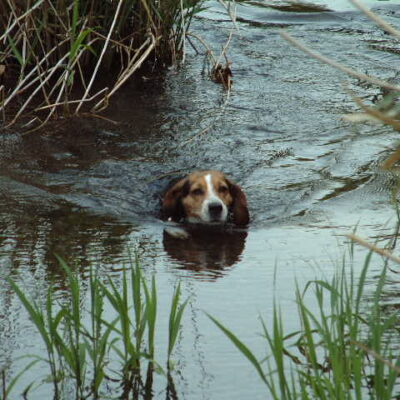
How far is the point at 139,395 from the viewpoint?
3453 mm

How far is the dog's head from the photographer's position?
655 cm

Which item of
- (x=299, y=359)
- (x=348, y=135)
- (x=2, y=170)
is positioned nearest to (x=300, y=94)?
(x=348, y=135)

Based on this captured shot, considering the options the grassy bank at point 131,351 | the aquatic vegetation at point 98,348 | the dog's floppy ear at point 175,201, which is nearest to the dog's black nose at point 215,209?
the dog's floppy ear at point 175,201

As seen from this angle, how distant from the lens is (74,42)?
7500 millimetres

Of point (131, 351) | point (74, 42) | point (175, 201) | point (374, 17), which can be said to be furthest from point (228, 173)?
point (374, 17)

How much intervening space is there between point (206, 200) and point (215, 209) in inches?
3.8

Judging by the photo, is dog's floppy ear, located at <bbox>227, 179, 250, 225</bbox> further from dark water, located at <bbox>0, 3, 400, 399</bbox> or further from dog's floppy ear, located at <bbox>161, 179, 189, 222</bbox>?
dog's floppy ear, located at <bbox>161, 179, 189, 222</bbox>

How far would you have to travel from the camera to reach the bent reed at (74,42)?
774cm

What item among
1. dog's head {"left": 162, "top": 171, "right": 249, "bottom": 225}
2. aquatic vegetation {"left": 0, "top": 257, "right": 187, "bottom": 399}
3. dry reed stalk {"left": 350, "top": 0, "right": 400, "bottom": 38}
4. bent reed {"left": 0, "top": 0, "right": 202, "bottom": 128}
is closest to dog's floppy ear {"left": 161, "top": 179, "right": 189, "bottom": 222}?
dog's head {"left": 162, "top": 171, "right": 249, "bottom": 225}

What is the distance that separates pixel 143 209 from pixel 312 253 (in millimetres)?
1935

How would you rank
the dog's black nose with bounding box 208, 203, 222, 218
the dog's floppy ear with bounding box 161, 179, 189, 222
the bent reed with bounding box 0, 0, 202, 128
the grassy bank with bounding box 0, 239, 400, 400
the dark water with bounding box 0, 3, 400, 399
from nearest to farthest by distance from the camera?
the grassy bank with bounding box 0, 239, 400, 400 < the dark water with bounding box 0, 3, 400, 399 < the dog's black nose with bounding box 208, 203, 222, 218 < the dog's floppy ear with bounding box 161, 179, 189, 222 < the bent reed with bounding box 0, 0, 202, 128

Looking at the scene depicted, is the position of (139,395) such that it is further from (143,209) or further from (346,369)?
(143,209)

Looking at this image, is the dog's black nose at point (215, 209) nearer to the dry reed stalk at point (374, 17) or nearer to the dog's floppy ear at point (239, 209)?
the dog's floppy ear at point (239, 209)

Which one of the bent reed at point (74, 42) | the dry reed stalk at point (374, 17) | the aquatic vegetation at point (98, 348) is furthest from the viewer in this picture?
the bent reed at point (74, 42)
